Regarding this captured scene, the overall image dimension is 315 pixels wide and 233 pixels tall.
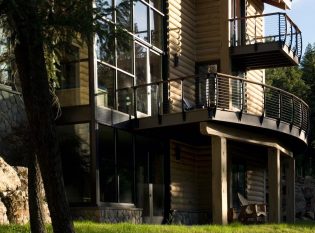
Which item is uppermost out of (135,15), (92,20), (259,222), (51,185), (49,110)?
(135,15)

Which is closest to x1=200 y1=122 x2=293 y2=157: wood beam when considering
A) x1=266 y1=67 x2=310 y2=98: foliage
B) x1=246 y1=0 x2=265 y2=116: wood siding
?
x1=246 y1=0 x2=265 y2=116: wood siding

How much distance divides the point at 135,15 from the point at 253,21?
26.7 feet

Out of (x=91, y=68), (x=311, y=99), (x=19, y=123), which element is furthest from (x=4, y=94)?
(x=311, y=99)

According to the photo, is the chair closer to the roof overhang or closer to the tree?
the roof overhang

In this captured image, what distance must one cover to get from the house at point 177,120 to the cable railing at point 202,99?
1.7 inches

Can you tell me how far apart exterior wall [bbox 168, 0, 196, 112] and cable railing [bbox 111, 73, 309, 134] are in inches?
1.5

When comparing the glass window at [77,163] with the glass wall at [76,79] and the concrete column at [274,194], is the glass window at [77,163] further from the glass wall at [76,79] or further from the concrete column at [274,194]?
the concrete column at [274,194]

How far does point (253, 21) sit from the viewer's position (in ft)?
85.5

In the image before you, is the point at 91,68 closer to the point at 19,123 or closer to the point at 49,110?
the point at 19,123

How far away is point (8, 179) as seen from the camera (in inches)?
494

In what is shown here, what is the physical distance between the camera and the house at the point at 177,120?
55.0 feet

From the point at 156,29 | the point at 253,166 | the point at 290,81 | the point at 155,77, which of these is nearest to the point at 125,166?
the point at 155,77

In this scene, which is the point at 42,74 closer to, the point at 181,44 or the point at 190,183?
the point at 181,44

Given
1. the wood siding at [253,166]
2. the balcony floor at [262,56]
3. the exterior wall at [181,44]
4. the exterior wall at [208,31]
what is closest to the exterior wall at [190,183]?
the wood siding at [253,166]
